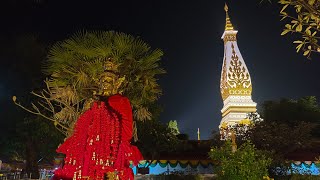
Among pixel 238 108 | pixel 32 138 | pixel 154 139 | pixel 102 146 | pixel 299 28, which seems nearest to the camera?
pixel 299 28

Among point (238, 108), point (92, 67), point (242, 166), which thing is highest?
point (238, 108)

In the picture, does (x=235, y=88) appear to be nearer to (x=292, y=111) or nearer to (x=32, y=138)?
(x=292, y=111)

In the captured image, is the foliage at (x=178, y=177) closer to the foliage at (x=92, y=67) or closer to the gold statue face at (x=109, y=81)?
the foliage at (x=92, y=67)

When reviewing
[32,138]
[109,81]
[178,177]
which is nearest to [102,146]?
[109,81]

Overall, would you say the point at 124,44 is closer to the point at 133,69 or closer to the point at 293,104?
the point at 133,69

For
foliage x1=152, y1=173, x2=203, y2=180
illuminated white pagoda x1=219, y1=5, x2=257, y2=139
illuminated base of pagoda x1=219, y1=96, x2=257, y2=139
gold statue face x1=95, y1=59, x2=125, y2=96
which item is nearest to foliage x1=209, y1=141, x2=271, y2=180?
foliage x1=152, y1=173, x2=203, y2=180

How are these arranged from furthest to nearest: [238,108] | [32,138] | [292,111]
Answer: [238,108] < [292,111] < [32,138]

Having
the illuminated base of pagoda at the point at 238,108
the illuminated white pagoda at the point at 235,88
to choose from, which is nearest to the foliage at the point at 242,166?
the illuminated white pagoda at the point at 235,88

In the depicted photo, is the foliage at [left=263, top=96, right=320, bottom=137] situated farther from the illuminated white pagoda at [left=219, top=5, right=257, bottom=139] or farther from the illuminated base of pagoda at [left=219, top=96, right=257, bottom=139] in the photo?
the illuminated white pagoda at [left=219, top=5, right=257, bottom=139]

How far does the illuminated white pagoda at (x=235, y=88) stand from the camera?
3759 centimetres

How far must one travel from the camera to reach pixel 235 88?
3853 centimetres

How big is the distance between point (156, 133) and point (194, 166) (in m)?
4.27

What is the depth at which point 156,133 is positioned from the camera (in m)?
17.9

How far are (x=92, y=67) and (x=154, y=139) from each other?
1072 centimetres
